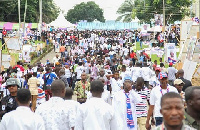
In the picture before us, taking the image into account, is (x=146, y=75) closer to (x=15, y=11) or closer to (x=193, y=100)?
(x=193, y=100)

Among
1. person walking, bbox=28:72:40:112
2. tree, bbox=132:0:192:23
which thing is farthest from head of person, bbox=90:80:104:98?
tree, bbox=132:0:192:23

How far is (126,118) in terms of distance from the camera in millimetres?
9148

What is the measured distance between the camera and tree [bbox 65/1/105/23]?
134375mm

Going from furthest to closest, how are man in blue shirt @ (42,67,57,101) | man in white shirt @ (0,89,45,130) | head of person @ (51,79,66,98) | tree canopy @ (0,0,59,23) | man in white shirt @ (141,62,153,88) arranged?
1. tree canopy @ (0,0,59,23)
2. man in white shirt @ (141,62,153,88)
3. man in blue shirt @ (42,67,57,101)
4. head of person @ (51,79,66,98)
5. man in white shirt @ (0,89,45,130)

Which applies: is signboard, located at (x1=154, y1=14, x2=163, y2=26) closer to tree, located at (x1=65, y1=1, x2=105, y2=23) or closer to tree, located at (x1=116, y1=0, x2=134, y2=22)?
tree, located at (x1=116, y1=0, x2=134, y2=22)

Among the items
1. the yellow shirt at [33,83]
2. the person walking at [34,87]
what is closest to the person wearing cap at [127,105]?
the person walking at [34,87]

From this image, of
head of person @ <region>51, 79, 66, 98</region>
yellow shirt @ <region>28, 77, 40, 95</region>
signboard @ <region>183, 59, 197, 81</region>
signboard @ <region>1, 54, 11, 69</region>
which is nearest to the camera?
head of person @ <region>51, 79, 66, 98</region>

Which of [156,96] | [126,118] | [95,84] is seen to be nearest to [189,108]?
[95,84]

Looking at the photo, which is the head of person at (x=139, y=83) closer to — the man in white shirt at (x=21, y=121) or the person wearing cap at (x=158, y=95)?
the person wearing cap at (x=158, y=95)

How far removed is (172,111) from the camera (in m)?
4.31

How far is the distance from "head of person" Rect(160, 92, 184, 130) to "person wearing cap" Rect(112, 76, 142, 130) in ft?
14.9

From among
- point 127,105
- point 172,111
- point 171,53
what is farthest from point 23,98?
point 171,53

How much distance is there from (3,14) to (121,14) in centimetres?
6203

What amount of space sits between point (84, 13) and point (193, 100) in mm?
131487
